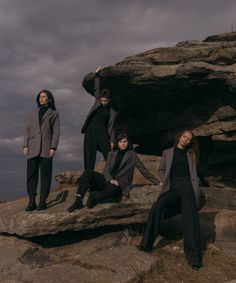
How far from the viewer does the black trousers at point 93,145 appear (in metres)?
11.1

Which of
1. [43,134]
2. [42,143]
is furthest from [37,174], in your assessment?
[43,134]

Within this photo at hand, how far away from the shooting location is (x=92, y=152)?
36.8 ft

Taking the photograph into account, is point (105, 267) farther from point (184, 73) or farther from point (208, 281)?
point (184, 73)

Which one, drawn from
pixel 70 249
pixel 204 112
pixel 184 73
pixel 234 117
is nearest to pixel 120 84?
pixel 184 73

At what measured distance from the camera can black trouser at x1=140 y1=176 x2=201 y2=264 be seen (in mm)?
9453

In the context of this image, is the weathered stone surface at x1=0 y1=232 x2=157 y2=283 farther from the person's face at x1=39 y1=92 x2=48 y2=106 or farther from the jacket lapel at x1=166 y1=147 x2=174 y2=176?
the person's face at x1=39 y1=92 x2=48 y2=106

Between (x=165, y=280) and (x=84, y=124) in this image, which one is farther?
(x=84, y=124)

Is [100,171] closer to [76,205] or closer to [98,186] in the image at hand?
[98,186]

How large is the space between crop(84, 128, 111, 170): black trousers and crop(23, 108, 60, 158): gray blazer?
958 mm

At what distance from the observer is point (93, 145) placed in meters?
11.2

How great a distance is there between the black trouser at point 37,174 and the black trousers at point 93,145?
1.14m

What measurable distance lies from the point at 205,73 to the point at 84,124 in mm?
5888

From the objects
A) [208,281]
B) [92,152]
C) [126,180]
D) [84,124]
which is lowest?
[208,281]

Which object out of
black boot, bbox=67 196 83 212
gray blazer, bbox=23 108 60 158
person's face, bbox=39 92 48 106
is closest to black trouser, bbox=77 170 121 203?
black boot, bbox=67 196 83 212
